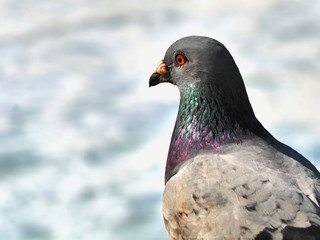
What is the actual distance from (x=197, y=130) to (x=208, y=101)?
0.27 metres

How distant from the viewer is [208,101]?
653 centimetres

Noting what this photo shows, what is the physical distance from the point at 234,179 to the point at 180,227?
62 centimetres

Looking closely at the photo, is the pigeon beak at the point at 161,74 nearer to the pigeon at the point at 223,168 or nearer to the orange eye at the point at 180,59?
the pigeon at the point at 223,168

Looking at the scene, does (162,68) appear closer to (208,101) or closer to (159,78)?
(159,78)

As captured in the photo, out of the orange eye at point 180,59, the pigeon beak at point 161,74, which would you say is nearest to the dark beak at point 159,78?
the pigeon beak at point 161,74

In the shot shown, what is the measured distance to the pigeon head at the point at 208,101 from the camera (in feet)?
21.1

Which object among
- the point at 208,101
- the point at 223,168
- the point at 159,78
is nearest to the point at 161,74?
the point at 159,78

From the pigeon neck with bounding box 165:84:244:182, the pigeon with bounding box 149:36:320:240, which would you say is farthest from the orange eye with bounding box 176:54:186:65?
the pigeon neck with bounding box 165:84:244:182

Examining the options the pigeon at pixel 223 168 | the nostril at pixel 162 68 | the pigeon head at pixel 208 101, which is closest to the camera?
the pigeon at pixel 223 168

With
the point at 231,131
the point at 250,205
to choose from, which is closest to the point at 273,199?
the point at 250,205

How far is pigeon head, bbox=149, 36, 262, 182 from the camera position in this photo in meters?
6.43

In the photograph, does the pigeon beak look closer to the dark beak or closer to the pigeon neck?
the dark beak

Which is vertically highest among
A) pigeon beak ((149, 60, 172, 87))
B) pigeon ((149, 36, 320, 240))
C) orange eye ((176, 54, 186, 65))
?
pigeon beak ((149, 60, 172, 87))

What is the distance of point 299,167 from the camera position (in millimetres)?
6035
